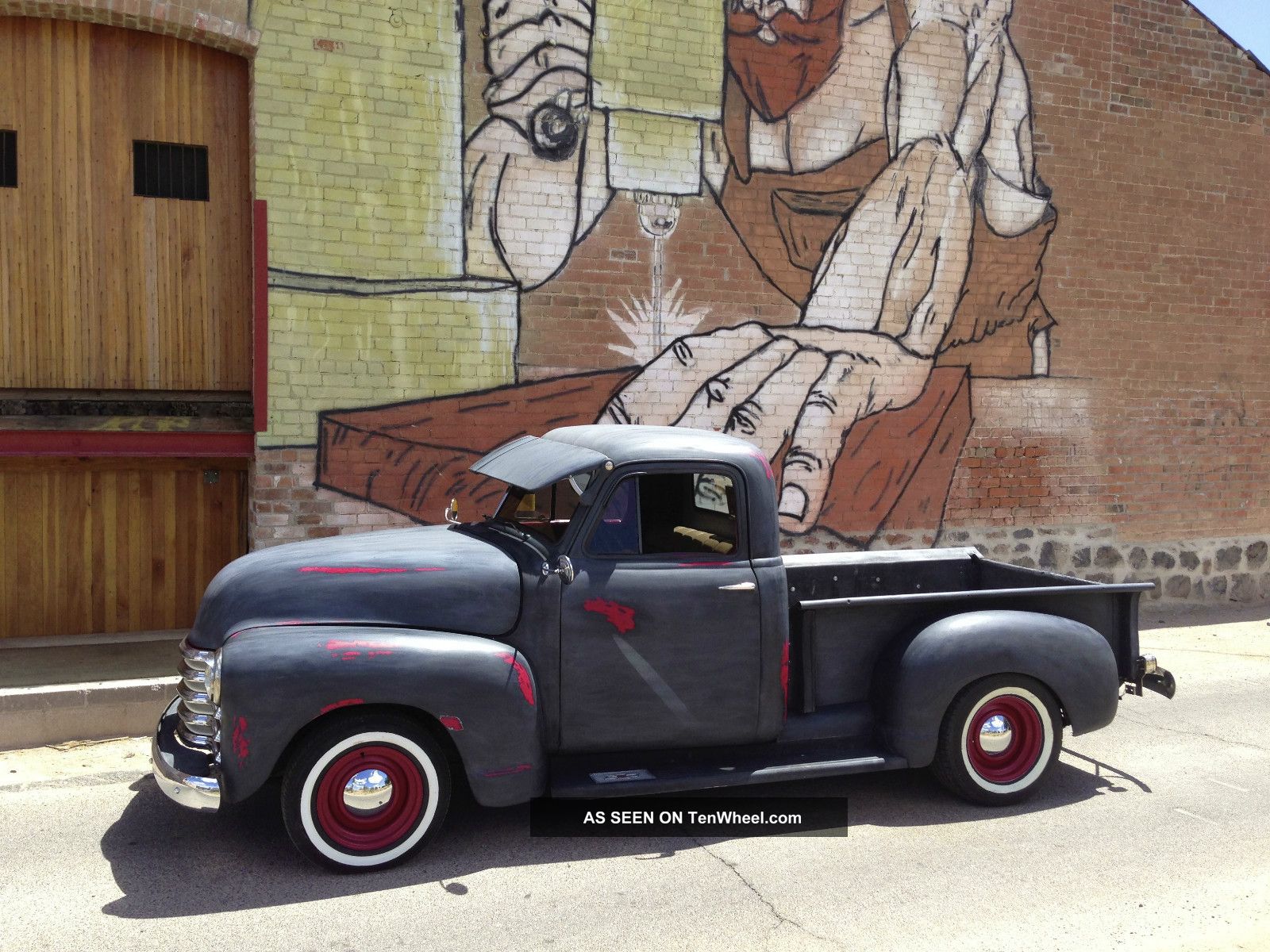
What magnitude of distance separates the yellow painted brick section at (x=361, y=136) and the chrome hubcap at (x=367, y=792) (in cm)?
464

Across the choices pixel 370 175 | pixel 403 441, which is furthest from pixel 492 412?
pixel 370 175

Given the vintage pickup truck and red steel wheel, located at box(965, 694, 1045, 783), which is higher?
the vintage pickup truck

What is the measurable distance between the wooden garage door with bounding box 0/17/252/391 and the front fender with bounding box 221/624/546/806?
14.4 ft

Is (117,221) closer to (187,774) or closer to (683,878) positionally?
(187,774)

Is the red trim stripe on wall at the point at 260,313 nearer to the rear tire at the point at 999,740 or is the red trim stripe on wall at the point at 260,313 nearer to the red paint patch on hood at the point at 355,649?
the red paint patch on hood at the point at 355,649

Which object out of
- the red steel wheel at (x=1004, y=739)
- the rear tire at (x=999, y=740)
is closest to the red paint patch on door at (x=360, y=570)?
the rear tire at (x=999, y=740)

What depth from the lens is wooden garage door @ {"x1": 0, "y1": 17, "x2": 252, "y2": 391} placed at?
777cm

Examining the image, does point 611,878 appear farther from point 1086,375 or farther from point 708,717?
point 1086,375

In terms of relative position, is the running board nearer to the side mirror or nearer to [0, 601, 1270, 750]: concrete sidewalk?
the side mirror

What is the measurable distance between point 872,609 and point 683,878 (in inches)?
65.3

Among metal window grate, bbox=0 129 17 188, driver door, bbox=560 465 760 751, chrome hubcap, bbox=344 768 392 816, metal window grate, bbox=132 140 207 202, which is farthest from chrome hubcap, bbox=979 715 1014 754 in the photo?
metal window grate, bbox=0 129 17 188

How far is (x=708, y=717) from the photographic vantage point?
16.5ft

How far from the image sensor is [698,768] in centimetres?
501

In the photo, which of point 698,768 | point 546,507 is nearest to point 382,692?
point 546,507
